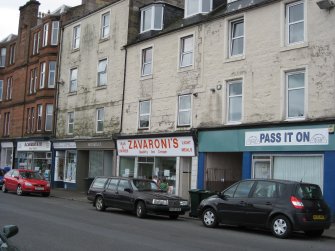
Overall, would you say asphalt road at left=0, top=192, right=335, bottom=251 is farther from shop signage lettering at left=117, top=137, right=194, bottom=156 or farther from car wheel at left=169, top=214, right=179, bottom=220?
shop signage lettering at left=117, top=137, right=194, bottom=156

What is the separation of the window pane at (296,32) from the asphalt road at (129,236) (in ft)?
27.4

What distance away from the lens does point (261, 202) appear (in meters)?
13.2

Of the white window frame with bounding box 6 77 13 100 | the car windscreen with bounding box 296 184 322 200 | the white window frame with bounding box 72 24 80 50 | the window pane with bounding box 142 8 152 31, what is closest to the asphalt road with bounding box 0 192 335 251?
the car windscreen with bounding box 296 184 322 200

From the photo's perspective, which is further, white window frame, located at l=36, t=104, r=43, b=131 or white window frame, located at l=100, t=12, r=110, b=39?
white window frame, located at l=36, t=104, r=43, b=131

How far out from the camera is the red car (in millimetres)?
25375

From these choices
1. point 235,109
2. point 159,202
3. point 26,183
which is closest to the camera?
point 159,202

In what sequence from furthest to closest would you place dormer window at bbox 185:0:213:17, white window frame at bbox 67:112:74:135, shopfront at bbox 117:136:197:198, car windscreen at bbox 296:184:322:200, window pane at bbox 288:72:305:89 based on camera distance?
white window frame at bbox 67:112:74:135, dormer window at bbox 185:0:213:17, shopfront at bbox 117:136:197:198, window pane at bbox 288:72:305:89, car windscreen at bbox 296:184:322:200

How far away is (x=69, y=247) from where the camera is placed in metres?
9.57

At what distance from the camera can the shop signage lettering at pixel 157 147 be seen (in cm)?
2256

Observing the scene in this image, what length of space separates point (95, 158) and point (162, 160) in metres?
7.23

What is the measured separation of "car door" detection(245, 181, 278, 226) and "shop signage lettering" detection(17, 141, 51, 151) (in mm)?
23989

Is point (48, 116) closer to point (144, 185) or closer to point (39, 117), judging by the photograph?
point (39, 117)

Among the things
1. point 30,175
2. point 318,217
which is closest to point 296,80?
point 318,217

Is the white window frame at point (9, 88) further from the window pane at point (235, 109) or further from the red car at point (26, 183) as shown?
the window pane at point (235, 109)
